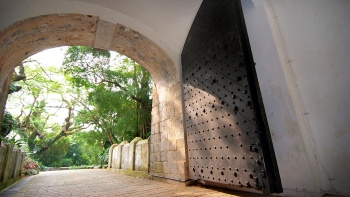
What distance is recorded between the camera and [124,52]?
162 inches

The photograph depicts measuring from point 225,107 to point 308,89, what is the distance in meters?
0.92

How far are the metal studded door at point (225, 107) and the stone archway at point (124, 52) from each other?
502 mm

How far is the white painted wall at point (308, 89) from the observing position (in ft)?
5.87

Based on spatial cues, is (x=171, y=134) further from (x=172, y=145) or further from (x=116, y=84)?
(x=116, y=84)

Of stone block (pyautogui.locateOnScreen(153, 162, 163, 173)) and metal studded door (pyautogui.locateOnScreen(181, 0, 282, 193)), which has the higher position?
metal studded door (pyautogui.locateOnScreen(181, 0, 282, 193))

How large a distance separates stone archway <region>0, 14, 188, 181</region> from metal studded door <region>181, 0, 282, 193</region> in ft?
1.65

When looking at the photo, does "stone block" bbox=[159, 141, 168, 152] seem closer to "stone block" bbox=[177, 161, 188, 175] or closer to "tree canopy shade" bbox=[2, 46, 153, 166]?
"stone block" bbox=[177, 161, 188, 175]

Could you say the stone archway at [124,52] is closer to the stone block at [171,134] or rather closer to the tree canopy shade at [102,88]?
the stone block at [171,134]

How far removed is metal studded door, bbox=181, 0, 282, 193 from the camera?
1847 millimetres

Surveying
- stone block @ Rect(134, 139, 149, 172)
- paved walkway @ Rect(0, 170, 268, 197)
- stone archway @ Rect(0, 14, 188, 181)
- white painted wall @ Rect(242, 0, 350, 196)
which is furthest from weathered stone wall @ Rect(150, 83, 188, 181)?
white painted wall @ Rect(242, 0, 350, 196)

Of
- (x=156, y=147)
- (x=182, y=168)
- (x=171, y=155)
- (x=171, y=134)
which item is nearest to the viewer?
(x=182, y=168)

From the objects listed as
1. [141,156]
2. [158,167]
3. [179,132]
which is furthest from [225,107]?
[141,156]

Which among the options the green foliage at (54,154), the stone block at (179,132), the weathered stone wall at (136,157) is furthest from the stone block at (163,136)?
the green foliage at (54,154)

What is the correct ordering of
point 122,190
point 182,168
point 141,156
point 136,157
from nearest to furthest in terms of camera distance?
point 122,190
point 182,168
point 141,156
point 136,157
